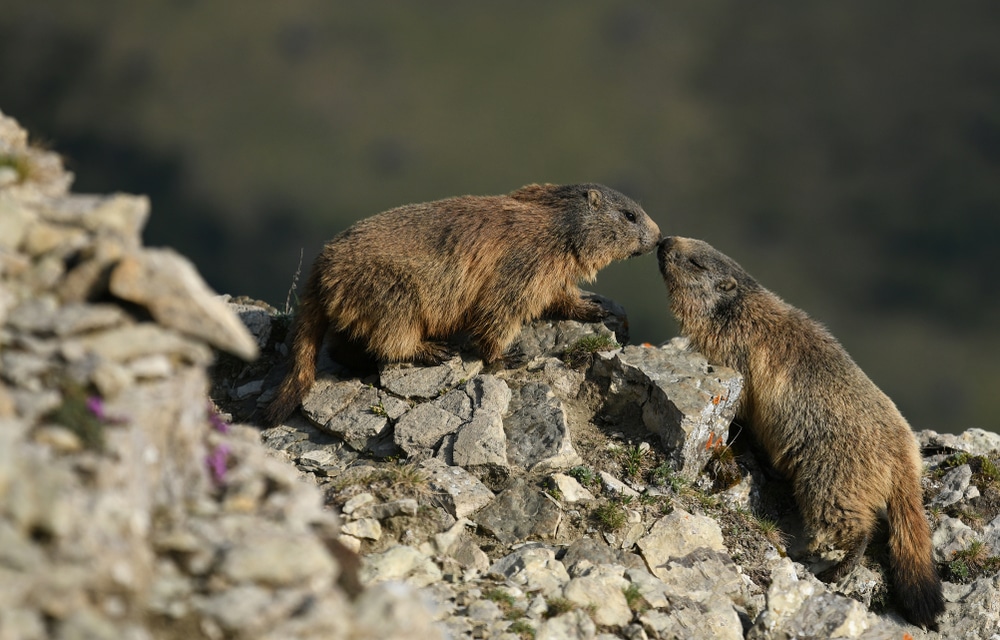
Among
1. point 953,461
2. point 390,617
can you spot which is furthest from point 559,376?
point 390,617

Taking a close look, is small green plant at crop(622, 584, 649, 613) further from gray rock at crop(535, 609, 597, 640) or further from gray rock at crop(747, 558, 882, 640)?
gray rock at crop(747, 558, 882, 640)

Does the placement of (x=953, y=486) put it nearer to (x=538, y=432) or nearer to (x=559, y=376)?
(x=559, y=376)

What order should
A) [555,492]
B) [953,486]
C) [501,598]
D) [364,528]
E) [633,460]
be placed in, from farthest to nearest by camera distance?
1. [953,486]
2. [633,460]
3. [555,492]
4. [364,528]
5. [501,598]

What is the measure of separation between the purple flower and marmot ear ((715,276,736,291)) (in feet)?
26.9

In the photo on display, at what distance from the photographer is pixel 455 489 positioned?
920cm

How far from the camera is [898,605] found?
10.2 metres

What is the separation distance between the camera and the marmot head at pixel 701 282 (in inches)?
484

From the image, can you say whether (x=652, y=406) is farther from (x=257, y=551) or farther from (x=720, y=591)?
(x=257, y=551)

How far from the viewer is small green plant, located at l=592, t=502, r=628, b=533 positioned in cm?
931

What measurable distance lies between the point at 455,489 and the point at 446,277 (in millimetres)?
2793

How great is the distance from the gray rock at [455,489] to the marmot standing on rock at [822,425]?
377 cm

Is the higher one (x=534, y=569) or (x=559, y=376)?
(x=559, y=376)

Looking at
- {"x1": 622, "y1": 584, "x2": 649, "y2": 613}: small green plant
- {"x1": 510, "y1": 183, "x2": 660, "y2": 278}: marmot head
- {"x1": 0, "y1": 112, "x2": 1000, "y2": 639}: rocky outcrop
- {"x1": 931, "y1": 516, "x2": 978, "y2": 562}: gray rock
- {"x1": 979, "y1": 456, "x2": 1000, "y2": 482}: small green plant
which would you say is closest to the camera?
{"x1": 0, "y1": 112, "x2": 1000, "y2": 639}: rocky outcrop

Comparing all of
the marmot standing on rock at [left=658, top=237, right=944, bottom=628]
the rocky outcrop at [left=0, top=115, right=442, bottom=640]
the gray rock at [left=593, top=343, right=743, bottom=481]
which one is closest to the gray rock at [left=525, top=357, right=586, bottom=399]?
the gray rock at [left=593, top=343, right=743, bottom=481]
